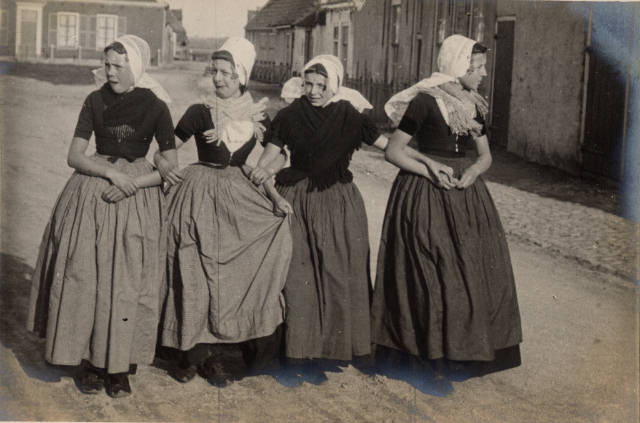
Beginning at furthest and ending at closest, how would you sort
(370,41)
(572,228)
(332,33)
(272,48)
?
(272,48) < (332,33) < (370,41) < (572,228)

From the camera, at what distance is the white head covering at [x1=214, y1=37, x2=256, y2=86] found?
13.9ft

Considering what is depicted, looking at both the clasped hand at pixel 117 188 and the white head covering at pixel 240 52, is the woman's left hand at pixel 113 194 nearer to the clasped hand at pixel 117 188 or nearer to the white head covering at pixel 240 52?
the clasped hand at pixel 117 188

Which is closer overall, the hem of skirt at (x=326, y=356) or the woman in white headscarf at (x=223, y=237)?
the woman in white headscarf at (x=223, y=237)

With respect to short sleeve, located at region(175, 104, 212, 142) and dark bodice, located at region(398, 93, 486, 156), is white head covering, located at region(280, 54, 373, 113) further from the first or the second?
short sleeve, located at region(175, 104, 212, 142)

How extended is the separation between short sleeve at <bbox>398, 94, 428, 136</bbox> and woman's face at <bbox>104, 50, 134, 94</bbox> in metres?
1.54

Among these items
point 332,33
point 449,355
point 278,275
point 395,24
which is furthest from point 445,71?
point 332,33

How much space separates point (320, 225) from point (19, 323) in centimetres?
217

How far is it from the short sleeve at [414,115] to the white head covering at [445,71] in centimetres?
4

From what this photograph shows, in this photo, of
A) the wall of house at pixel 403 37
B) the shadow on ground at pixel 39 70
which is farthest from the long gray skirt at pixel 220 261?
the wall of house at pixel 403 37

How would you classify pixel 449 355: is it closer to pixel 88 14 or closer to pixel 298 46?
pixel 88 14

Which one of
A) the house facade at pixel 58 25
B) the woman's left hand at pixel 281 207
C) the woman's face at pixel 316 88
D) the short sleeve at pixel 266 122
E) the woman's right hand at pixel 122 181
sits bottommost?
the woman's left hand at pixel 281 207

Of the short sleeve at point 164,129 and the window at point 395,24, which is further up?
the window at point 395,24

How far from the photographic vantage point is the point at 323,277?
449cm

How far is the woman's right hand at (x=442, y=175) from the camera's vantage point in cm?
446
